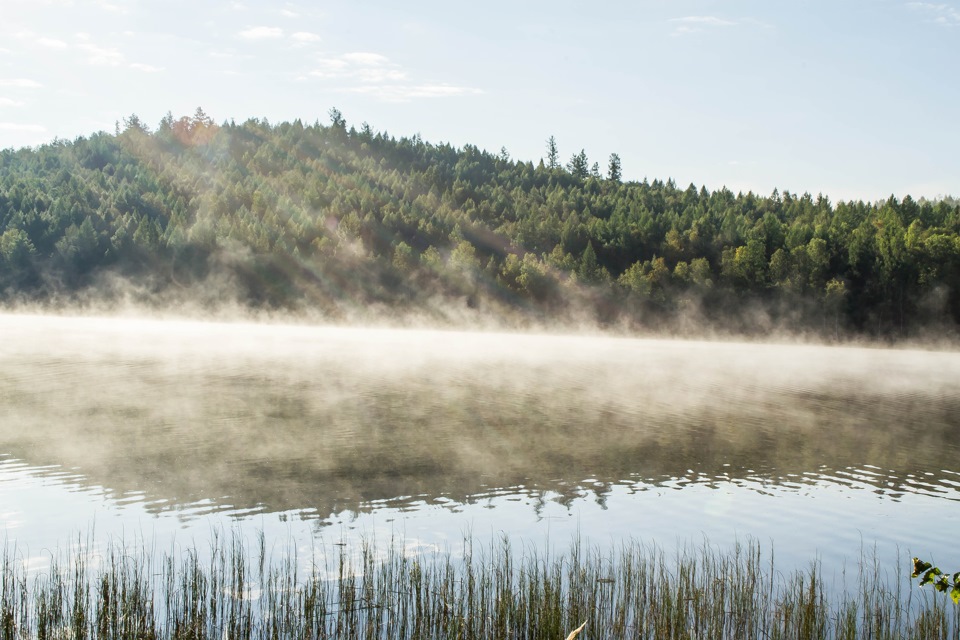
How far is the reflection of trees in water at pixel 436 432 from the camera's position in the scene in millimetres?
21422

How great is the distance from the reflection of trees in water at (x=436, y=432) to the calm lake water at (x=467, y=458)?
0.44 feet

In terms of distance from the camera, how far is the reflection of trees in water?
21.4m

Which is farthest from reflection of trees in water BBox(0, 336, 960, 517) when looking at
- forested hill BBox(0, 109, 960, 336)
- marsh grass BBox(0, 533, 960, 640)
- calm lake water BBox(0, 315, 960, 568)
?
forested hill BBox(0, 109, 960, 336)

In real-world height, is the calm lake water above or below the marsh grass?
below

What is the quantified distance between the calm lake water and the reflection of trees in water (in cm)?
14

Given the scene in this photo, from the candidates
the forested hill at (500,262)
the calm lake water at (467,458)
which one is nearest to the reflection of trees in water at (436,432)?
the calm lake water at (467,458)

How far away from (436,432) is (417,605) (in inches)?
742

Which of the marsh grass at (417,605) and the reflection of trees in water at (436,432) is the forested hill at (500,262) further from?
the marsh grass at (417,605)

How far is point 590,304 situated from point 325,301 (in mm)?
39562

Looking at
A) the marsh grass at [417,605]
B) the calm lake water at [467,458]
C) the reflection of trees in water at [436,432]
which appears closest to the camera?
the marsh grass at [417,605]

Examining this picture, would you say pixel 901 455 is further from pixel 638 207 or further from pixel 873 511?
pixel 638 207

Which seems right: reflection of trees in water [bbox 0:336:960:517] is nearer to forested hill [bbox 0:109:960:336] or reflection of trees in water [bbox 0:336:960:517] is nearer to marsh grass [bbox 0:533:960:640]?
marsh grass [bbox 0:533:960:640]

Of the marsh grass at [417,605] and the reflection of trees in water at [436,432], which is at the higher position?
the marsh grass at [417,605]

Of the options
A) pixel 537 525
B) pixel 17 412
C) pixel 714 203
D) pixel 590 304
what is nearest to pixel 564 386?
pixel 17 412
